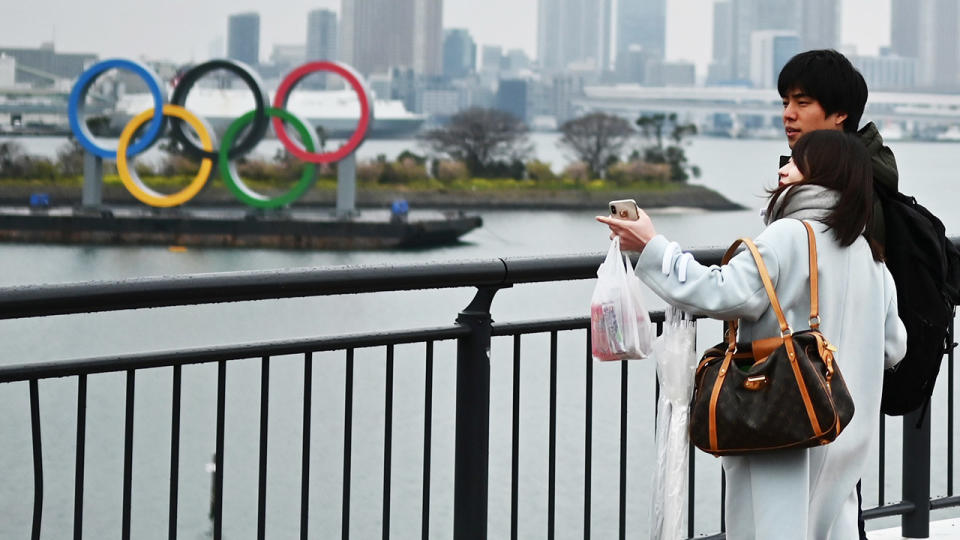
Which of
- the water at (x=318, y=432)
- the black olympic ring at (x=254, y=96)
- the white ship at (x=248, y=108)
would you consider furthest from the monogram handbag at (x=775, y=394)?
the white ship at (x=248, y=108)

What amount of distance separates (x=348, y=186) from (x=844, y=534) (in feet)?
196

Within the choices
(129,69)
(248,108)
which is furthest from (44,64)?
(129,69)

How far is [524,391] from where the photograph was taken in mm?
29297

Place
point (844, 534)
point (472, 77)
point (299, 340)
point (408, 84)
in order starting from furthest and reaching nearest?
1. point (472, 77)
2. point (408, 84)
3. point (299, 340)
4. point (844, 534)

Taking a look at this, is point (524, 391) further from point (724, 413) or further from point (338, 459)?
point (724, 413)

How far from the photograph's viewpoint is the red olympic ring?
2088 inches

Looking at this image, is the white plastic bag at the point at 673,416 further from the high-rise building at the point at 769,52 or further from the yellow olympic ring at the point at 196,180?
the high-rise building at the point at 769,52

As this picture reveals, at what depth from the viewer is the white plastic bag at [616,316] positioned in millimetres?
2377

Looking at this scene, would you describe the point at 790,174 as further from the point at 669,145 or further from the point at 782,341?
the point at 669,145

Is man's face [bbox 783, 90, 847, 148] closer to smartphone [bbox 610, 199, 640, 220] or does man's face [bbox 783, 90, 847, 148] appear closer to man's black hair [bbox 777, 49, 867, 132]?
man's black hair [bbox 777, 49, 867, 132]

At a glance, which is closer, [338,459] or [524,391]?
[338,459]

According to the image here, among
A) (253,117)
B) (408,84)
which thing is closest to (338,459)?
(253,117)

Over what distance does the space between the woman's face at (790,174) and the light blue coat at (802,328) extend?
0.09 meters

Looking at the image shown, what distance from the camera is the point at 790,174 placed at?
2.39 meters
